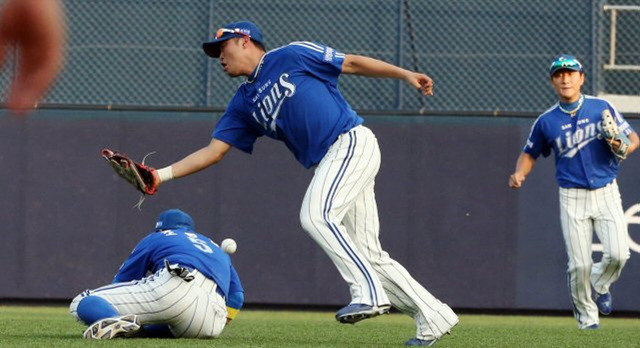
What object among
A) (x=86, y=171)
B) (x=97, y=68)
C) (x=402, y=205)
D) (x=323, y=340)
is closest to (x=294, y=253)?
(x=402, y=205)

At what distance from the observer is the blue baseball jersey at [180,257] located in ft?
23.1

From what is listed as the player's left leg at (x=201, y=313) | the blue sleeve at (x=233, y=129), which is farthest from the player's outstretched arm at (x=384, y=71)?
the player's left leg at (x=201, y=313)

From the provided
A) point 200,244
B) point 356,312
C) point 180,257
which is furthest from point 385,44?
point 356,312

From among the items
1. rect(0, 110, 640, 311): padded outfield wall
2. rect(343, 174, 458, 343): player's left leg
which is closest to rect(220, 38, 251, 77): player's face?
rect(343, 174, 458, 343): player's left leg

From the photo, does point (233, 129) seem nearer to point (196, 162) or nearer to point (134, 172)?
point (196, 162)

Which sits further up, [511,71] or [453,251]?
[511,71]

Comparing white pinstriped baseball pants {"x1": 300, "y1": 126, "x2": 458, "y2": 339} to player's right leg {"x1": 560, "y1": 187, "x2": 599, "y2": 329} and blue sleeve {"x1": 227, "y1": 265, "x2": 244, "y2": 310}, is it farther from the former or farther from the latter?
player's right leg {"x1": 560, "y1": 187, "x2": 599, "y2": 329}

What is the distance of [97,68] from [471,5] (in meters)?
4.07

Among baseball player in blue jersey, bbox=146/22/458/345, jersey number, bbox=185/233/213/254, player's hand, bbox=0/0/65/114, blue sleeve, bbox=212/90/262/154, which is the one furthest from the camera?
jersey number, bbox=185/233/213/254

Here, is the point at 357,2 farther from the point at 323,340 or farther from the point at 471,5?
the point at 323,340

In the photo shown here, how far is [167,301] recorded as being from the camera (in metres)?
6.84

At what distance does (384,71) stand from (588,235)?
3.45m

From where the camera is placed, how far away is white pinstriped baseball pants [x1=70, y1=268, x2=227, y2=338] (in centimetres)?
684

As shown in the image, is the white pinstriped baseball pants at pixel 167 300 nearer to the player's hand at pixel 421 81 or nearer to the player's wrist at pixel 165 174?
the player's wrist at pixel 165 174
